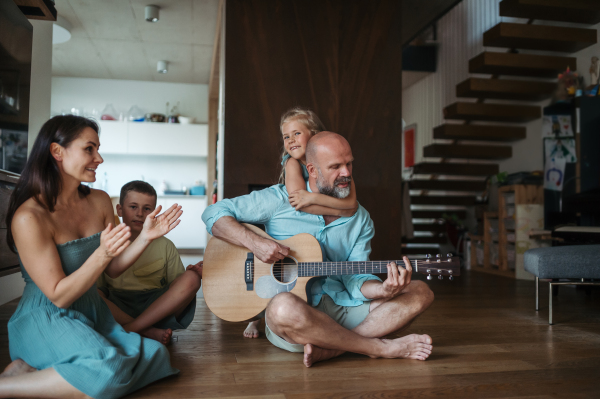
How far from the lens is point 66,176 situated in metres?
1.55

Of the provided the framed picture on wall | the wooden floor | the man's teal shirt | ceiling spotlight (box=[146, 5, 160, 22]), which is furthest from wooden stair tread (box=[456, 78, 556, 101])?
the man's teal shirt

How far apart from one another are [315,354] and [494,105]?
4692mm

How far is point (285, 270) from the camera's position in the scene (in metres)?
1.87

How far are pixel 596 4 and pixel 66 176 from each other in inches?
182

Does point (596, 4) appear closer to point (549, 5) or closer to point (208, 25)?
point (549, 5)

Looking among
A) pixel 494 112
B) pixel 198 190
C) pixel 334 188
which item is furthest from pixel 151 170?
pixel 334 188

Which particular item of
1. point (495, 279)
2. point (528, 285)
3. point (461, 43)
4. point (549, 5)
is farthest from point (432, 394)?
point (461, 43)

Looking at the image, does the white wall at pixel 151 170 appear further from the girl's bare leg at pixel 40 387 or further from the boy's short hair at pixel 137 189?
the girl's bare leg at pixel 40 387

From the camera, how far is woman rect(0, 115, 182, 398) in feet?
4.39

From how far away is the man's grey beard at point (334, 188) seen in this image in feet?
6.14

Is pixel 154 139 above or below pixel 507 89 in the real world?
below

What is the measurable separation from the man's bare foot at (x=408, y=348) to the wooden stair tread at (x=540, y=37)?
A: 386 cm

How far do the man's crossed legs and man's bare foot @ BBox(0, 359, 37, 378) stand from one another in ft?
2.50

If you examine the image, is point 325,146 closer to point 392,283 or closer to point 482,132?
point 392,283
